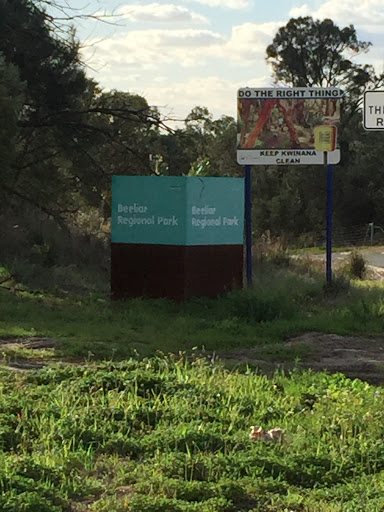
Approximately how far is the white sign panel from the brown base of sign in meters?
4.25

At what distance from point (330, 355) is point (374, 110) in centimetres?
260

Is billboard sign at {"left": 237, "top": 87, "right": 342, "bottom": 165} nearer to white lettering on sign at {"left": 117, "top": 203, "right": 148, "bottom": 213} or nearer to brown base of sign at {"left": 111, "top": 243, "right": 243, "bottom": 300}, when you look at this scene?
brown base of sign at {"left": 111, "top": 243, "right": 243, "bottom": 300}

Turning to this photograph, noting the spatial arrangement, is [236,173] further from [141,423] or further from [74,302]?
[141,423]

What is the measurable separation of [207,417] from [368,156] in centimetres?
4552

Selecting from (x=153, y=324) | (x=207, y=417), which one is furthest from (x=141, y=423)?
(x=153, y=324)

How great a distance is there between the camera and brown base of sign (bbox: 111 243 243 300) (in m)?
14.9

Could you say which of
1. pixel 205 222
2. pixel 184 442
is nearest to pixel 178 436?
pixel 184 442

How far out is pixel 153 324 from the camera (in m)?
13.2

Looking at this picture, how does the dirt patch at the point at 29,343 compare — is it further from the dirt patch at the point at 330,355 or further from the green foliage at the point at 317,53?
the green foliage at the point at 317,53

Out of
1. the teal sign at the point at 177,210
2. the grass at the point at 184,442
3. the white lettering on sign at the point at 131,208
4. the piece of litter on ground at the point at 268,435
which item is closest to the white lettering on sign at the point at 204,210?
the teal sign at the point at 177,210

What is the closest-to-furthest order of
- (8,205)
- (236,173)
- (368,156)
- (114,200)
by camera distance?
1. (114,200)
2. (8,205)
3. (368,156)
4. (236,173)

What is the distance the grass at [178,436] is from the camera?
5.37 meters

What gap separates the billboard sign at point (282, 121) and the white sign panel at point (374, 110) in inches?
221

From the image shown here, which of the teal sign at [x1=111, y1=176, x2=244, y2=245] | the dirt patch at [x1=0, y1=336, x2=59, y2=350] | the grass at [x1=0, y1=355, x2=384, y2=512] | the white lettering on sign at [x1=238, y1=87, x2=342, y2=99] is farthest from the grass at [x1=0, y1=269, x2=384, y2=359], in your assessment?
the white lettering on sign at [x1=238, y1=87, x2=342, y2=99]
